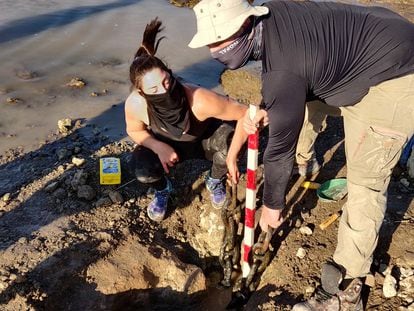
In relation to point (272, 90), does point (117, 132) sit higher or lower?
lower

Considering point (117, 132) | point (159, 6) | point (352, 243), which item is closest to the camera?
point (352, 243)

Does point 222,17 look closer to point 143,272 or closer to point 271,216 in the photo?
point 271,216

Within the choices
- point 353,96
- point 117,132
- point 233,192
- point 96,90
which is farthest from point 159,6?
point 353,96

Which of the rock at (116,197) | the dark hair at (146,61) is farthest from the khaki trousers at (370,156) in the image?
the rock at (116,197)

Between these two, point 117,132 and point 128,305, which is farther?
point 117,132

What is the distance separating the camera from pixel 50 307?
3.24m

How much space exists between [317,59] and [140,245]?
2184mm

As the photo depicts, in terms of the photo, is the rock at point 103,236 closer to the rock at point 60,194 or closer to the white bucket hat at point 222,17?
the rock at point 60,194

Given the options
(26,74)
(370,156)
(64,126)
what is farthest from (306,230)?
(26,74)

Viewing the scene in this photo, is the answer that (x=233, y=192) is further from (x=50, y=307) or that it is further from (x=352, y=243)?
(x=50, y=307)

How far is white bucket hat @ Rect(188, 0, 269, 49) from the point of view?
2252mm

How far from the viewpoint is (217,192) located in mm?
4012

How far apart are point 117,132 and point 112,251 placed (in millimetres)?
1974

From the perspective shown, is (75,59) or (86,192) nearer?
(86,192)
